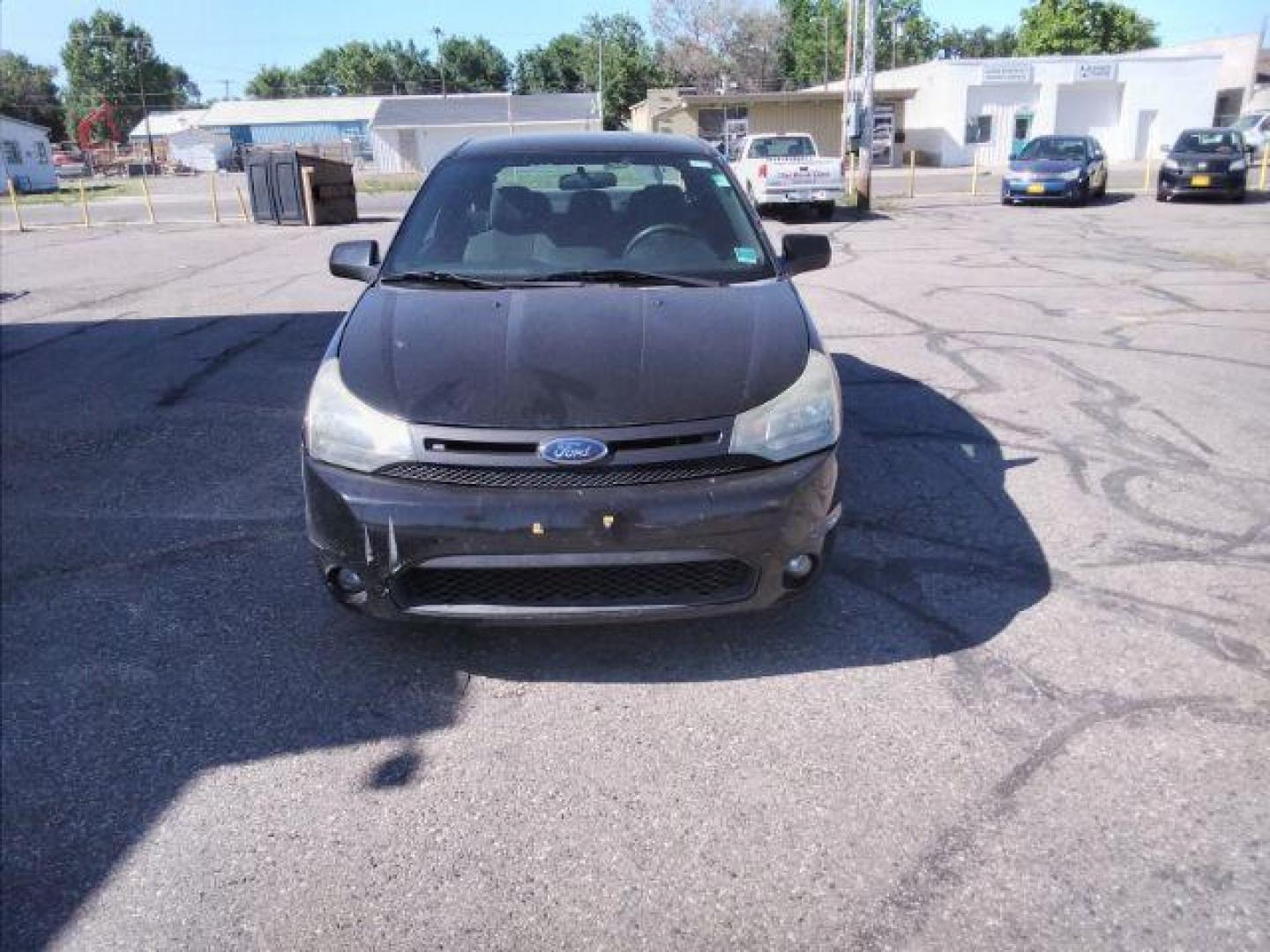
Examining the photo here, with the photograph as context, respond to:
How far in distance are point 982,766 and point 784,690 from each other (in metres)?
0.64

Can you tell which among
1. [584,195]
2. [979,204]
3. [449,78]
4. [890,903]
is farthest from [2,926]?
[449,78]

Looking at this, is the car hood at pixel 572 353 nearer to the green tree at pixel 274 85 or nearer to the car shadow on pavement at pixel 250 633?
the car shadow on pavement at pixel 250 633

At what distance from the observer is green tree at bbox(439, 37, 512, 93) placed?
101 m

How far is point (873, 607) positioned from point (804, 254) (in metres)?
1.74

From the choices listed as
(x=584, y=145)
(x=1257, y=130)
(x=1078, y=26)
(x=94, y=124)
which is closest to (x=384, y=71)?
(x=94, y=124)

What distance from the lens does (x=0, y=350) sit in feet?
28.4

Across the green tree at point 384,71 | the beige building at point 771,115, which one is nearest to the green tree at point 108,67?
the green tree at point 384,71

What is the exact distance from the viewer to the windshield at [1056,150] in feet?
70.8

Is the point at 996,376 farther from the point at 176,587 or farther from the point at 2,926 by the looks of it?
the point at 2,926

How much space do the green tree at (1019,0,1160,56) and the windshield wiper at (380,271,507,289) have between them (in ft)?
223

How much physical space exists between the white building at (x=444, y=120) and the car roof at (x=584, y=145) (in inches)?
2240

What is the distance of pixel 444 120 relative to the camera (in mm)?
61062

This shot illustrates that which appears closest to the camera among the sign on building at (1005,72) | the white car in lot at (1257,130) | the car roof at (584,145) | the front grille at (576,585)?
the front grille at (576,585)

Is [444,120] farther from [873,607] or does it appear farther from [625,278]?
[873,607]
